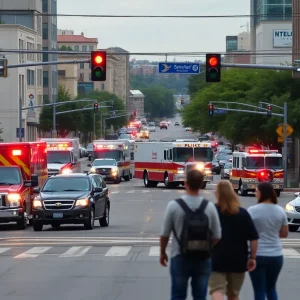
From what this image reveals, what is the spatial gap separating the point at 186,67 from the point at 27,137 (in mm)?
52670

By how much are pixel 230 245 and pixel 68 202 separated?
58.9 ft

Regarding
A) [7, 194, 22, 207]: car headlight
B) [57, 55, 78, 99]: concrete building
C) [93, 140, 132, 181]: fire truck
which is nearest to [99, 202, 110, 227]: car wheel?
[7, 194, 22, 207]: car headlight

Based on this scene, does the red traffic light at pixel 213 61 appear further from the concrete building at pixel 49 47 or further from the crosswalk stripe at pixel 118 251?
the concrete building at pixel 49 47

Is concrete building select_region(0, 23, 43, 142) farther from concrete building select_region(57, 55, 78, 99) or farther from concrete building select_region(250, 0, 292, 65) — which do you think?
concrete building select_region(57, 55, 78, 99)

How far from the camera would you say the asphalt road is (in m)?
15.1

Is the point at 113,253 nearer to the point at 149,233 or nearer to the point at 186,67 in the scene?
the point at 149,233

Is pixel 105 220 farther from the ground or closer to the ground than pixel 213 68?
closer to the ground

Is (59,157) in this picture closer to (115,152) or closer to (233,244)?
(115,152)

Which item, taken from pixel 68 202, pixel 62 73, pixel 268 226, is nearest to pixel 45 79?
pixel 62 73

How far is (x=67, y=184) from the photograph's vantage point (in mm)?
29188

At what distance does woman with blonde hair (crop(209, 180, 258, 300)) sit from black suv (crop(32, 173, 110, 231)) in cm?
1776

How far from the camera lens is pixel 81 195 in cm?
2838

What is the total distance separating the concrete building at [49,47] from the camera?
12300cm

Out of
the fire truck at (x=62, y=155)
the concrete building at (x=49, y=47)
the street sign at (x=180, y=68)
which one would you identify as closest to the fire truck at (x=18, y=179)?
the street sign at (x=180, y=68)
